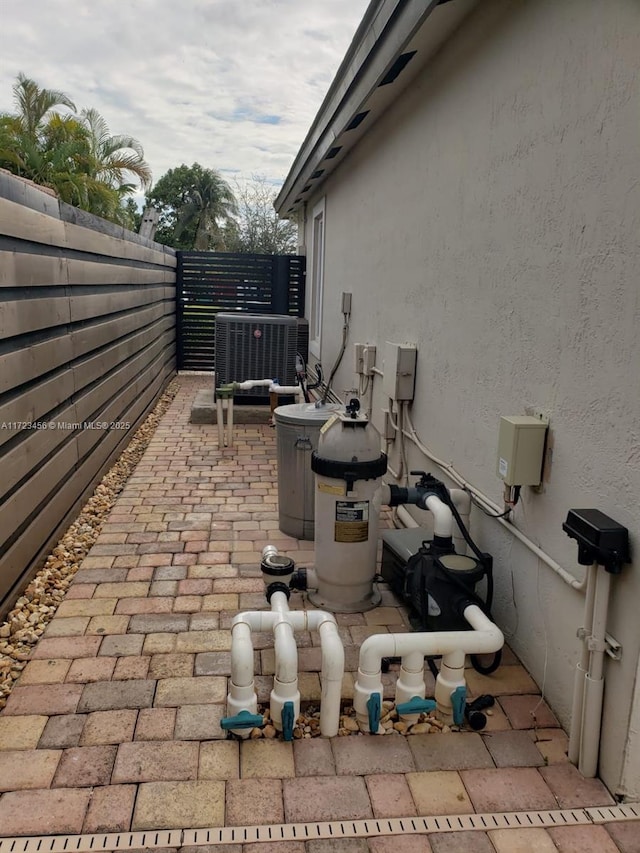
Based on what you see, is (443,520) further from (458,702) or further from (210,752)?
(210,752)

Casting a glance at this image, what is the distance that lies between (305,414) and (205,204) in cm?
2852

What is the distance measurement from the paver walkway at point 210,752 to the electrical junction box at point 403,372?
1.40 m

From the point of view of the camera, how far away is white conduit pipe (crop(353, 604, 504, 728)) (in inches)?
85.0

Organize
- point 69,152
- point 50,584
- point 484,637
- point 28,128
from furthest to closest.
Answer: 1. point 28,128
2. point 69,152
3. point 50,584
4. point 484,637

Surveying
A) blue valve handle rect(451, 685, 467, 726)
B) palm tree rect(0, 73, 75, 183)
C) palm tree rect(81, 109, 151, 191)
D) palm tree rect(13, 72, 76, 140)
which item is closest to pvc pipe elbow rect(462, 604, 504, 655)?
blue valve handle rect(451, 685, 467, 726)

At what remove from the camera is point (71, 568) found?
3.36 meters

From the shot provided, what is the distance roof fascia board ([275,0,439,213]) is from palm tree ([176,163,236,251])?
24285 millimetres

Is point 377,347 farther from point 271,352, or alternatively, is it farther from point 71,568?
point 71,568

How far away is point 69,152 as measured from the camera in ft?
34.8

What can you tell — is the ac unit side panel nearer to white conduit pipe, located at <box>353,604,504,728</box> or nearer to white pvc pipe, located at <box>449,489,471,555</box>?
white pvc pipe, located at <box>449,489,471,555</box>

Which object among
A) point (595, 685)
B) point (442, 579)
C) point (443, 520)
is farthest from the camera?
point (443, 520)

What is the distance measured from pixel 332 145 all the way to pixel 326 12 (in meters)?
1.41

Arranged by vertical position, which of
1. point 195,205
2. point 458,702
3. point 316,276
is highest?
point 195,205

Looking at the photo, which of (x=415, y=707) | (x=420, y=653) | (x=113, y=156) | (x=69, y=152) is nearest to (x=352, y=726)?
(x=415, y=707)
